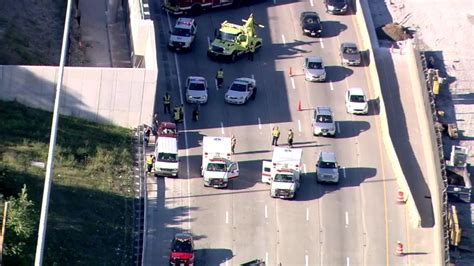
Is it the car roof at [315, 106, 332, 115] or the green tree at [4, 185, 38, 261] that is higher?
the car roof at [315, 106, 332, 115]

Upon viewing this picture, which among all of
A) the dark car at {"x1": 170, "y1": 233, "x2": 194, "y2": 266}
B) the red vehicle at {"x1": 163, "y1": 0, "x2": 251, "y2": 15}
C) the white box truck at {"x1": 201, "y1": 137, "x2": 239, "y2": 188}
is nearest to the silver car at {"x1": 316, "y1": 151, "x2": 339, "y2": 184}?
the white box truck at {"x1": 201, "y1": 137, "x2": 239, "y2": 188}

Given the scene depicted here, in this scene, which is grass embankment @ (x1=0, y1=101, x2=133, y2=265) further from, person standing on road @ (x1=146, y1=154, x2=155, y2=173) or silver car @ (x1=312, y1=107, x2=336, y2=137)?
silver car @ (x1=312, y1=107, x2=336, y2=137)

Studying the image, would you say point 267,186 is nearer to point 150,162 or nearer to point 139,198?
point 150,162

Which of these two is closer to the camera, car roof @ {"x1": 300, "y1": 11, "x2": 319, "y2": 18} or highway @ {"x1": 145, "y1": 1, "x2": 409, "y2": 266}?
highway @ {"x1": 145, "y1": 1, "x2": 409, "y2": 266}

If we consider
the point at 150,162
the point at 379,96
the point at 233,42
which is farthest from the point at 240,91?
the point at 150,162

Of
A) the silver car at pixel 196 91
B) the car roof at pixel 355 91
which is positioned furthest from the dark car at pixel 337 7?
the silver car at pixel 196 91

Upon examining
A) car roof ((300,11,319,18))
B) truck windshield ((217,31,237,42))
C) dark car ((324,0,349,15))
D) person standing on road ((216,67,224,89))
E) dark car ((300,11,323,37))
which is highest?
dark car ((324,0,349,15))

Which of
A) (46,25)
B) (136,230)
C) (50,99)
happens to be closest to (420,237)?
(136,230)

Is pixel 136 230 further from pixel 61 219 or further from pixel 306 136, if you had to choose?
pixel 306 136
